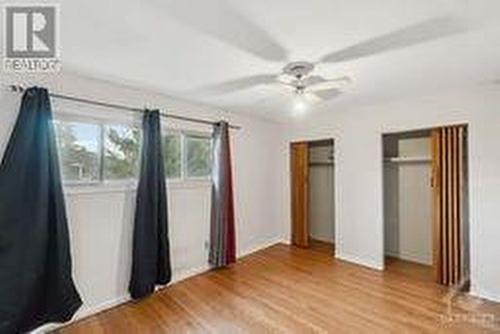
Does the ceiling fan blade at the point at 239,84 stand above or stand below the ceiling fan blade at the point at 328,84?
above

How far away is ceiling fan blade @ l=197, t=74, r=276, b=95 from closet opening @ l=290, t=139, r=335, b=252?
88.2 inches

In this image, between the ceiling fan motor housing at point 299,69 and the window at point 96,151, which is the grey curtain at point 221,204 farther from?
the ceiling fan motor housing at point 299,69

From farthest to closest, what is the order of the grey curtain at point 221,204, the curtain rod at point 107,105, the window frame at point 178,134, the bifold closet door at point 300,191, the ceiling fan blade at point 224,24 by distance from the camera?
the bifold closet door at point 300,191
the grey curtain at point 221,204
the window frame at point 178,134
the curtain rod at point 107,105
the ceiling fan blade at point 224,24

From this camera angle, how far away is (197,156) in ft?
13.5

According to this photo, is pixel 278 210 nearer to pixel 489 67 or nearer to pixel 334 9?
pixel 489 67

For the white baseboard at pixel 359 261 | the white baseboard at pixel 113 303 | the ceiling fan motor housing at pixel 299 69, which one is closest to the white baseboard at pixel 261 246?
the white baseboard at pixel 113 303

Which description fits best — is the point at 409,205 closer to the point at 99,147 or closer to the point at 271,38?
the point at 271,38

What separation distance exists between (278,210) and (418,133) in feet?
8.33

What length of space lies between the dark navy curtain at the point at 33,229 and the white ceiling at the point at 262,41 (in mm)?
629

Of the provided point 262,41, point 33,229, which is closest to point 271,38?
point 262,41

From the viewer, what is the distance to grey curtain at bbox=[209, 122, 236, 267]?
407cm

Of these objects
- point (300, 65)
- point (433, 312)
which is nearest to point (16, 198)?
point (300, 65)

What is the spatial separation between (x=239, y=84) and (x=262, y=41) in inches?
40.9

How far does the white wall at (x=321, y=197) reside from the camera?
17.8 ft
